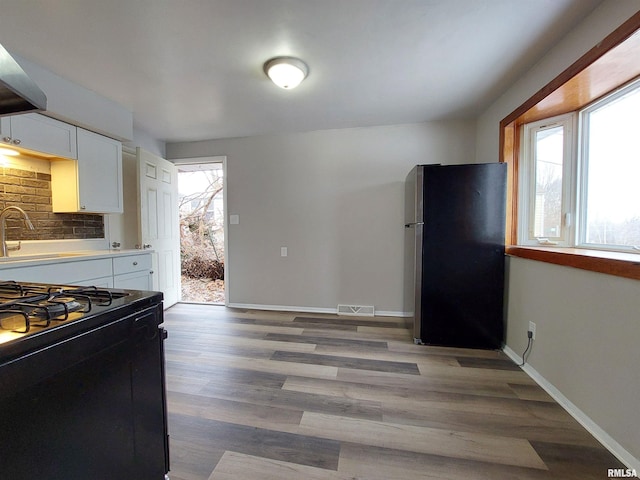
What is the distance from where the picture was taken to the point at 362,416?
1504mm

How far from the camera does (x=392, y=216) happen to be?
124 inches

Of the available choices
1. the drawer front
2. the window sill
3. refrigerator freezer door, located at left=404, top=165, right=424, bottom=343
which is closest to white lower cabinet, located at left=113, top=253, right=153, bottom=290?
the drawer front

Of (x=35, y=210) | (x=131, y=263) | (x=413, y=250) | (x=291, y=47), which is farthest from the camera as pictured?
(x=413, y=250)

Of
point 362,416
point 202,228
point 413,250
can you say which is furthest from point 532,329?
point 202,228

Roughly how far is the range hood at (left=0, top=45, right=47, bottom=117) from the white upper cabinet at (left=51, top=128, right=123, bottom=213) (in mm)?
1486

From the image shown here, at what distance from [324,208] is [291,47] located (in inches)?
71.1

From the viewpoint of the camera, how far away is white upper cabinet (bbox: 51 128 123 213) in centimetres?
229

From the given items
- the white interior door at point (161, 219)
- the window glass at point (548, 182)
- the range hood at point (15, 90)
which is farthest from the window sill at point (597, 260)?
the white interior door at point (161, 219)

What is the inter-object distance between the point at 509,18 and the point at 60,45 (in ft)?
9.34

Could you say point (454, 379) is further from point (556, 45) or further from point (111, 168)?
point (111, 168)

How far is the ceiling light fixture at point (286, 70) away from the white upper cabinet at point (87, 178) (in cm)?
180

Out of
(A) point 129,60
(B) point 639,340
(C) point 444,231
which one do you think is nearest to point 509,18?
(C) point 444,231

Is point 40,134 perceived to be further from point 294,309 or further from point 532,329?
point 532,329

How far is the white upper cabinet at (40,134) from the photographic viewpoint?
5.89 ft
